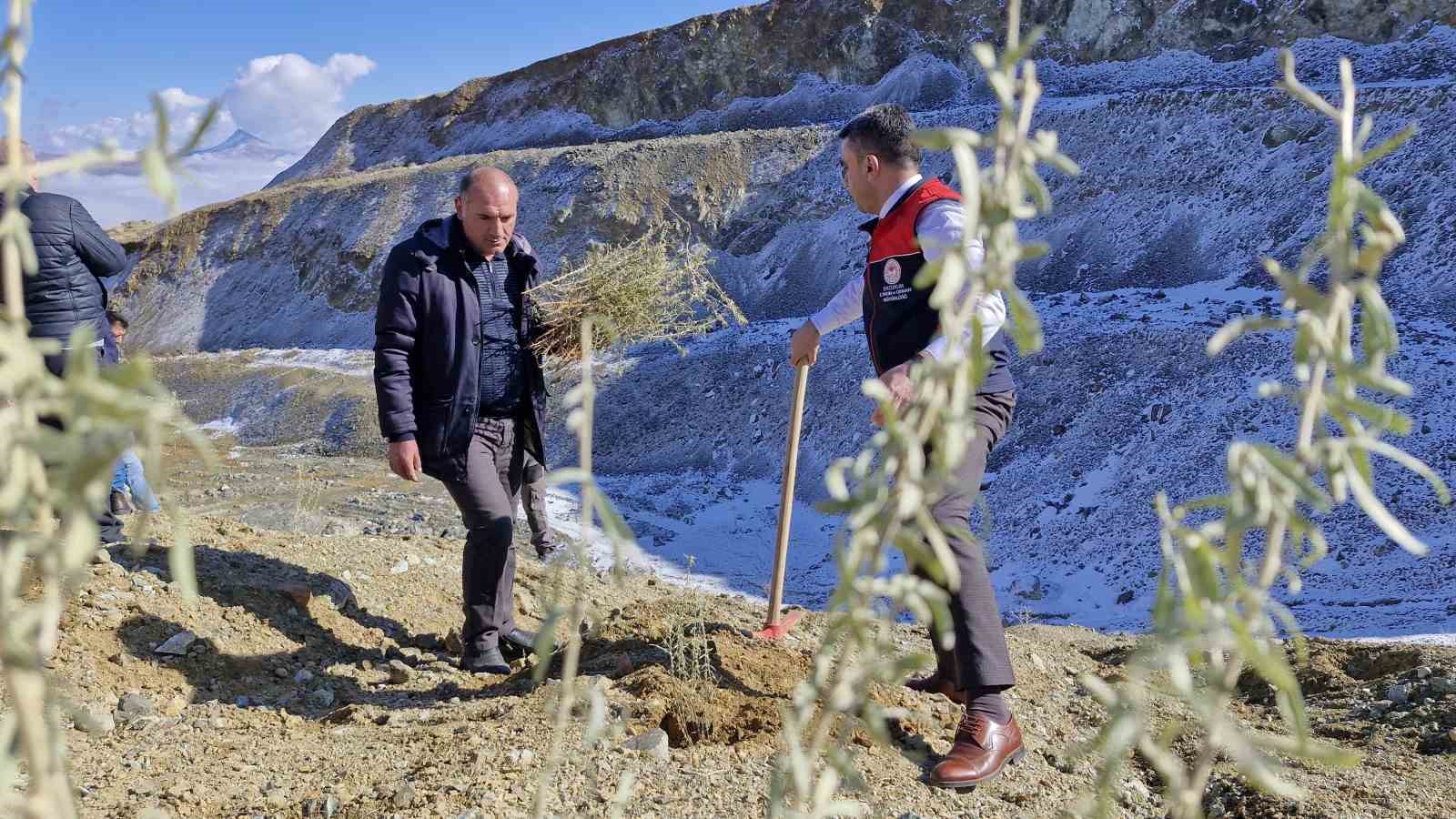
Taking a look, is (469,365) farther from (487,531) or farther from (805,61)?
(805,61)

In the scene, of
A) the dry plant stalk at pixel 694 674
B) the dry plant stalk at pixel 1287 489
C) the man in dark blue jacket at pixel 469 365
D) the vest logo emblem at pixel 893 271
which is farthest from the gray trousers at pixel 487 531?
the dry plant stalk at pixel 1287 489

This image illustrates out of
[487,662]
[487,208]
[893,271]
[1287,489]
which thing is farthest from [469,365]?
[1287,489]

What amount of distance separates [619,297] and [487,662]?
164 cm

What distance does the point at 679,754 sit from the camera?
3.02 metres

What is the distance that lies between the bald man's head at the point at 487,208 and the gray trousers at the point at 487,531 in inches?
28.8

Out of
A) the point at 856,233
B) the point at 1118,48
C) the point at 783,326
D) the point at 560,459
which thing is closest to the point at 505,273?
the point at 560,459

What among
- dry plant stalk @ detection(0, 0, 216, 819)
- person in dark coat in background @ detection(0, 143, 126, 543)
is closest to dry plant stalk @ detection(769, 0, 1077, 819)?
dry plant stalk @ detection(0, 0, 216, 819)

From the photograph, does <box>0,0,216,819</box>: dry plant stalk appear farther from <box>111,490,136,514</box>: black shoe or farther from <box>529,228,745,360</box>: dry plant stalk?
<box>111,490,136,514</box>: black shoe

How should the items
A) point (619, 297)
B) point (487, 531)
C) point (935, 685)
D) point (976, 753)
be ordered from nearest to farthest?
point (976, 753) → point (935, 685) → point (487, 531) → point (619, 297)

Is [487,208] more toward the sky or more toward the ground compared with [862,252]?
more toward the ground

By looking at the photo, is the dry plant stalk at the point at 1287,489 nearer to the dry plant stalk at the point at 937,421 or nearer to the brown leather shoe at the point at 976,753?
the dry plant stalk at the point at 937,421

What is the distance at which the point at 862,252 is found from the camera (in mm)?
19000

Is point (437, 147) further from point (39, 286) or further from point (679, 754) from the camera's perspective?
point (679, 754)

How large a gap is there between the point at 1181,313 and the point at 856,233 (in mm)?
7215
